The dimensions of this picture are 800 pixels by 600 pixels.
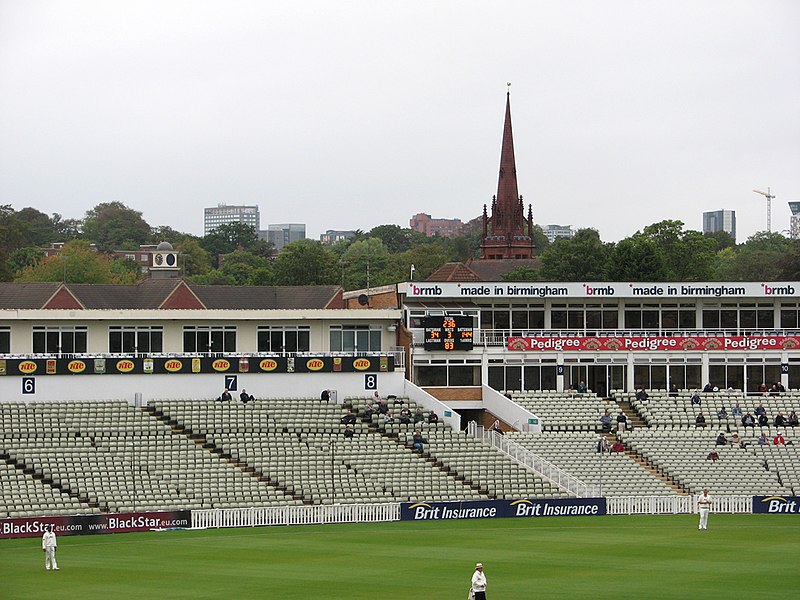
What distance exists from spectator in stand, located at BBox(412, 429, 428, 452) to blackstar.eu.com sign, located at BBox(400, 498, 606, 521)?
251 inches

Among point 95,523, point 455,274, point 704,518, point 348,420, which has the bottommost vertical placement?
point 704,518

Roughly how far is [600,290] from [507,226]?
316ft

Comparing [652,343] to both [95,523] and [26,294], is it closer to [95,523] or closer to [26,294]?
[95,523]

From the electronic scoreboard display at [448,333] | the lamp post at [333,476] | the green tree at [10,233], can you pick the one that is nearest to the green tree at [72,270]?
the green tree at [10,233]

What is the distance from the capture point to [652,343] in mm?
68000

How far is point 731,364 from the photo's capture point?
2707 inches

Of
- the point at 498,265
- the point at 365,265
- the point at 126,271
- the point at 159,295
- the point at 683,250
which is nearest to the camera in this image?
the point at 159,295

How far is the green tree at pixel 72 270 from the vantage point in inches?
5340

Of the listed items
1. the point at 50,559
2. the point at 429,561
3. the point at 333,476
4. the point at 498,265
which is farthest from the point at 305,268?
the point at 50,559

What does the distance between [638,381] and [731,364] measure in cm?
447

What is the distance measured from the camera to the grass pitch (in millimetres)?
34500

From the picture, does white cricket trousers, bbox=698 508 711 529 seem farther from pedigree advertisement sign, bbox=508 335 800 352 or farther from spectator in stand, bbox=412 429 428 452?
pedigree advertisement sign, bbox=508 335 800 352

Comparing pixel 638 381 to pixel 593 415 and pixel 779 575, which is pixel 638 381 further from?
pixel 779 575

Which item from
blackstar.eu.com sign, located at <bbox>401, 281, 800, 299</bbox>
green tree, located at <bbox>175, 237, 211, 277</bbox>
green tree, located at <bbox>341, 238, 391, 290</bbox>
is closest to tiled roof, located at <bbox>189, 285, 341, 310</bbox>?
green tree, located at <bbox>341, 238, 391, 290</bbox>
